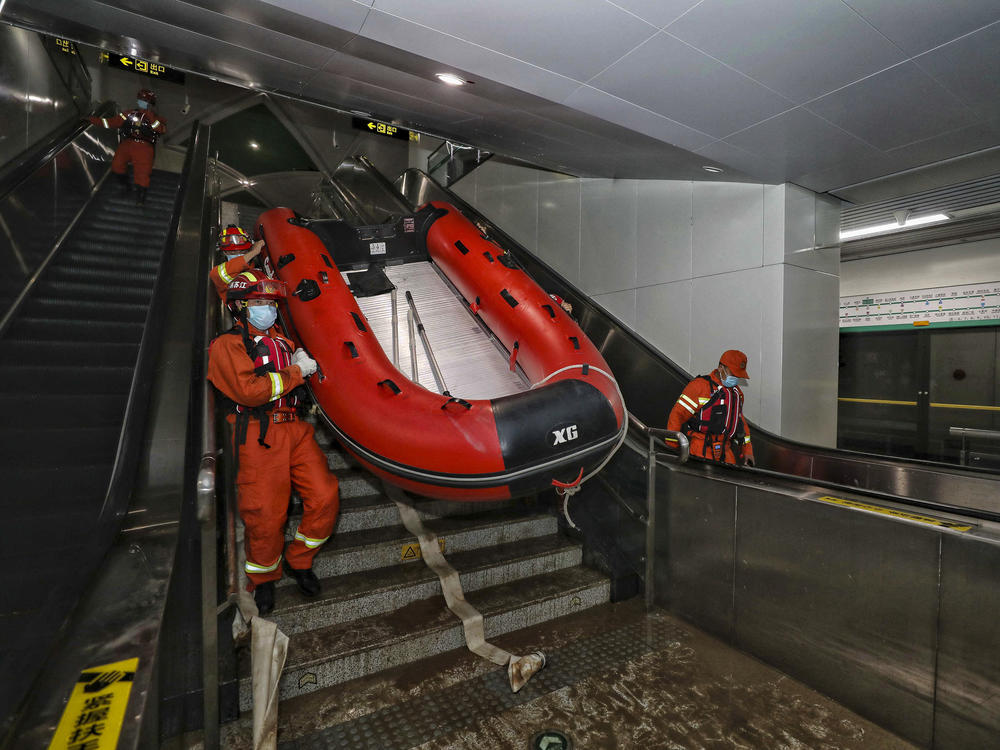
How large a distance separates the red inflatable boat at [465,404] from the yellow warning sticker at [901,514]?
0.96 m

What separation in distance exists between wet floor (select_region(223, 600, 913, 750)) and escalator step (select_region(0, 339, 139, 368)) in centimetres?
243

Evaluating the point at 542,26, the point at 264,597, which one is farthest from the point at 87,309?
the point at 542,26

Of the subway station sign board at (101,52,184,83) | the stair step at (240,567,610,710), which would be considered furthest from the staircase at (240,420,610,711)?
the subway station sign board at (101,52,184,83)

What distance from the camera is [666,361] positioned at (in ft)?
14.6

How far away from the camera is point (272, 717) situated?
1741 millimetres

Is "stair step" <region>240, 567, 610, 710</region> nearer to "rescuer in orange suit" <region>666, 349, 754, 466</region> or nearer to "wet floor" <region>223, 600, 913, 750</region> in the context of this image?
"wet floor" <region>223, 600, 913, 750</region>

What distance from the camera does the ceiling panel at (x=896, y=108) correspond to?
2305 millimetres

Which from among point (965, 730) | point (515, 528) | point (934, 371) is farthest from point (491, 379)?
point (934, 371)

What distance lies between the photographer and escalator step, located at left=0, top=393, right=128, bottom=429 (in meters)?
2.56

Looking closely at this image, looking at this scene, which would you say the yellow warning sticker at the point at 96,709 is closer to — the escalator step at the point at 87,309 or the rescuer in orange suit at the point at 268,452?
the rescuer in orange suit at the point at 268,452

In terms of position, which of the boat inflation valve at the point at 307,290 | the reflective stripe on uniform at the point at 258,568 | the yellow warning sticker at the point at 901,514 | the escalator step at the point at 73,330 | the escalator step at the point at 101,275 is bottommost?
the reflective stripe on uniform at the point at 258,568

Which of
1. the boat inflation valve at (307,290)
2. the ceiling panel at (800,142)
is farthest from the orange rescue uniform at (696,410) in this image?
the boat inflation valve at (307,290)

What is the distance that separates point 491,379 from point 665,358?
1.87m

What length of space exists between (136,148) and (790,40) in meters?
6.38
